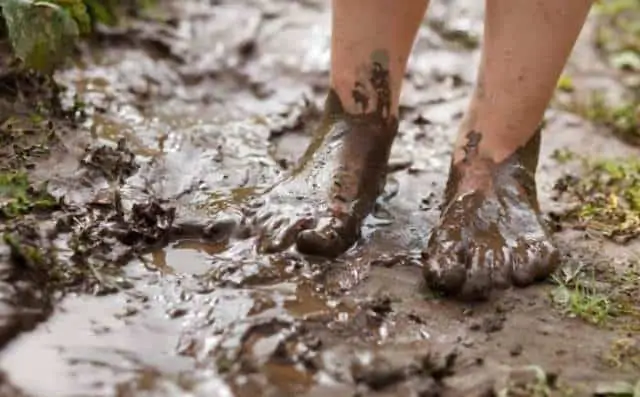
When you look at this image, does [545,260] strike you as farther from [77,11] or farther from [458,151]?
[77,11]

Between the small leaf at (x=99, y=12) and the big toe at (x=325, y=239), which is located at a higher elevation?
the small leaf at (x=99, y=12)

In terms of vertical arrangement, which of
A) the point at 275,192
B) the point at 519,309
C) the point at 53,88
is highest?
the point at 53,88

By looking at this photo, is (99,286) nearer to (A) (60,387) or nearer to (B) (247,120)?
(A) (60,387)

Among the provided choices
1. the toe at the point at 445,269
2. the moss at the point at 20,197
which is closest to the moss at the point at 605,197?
the toe at the point at 445,269

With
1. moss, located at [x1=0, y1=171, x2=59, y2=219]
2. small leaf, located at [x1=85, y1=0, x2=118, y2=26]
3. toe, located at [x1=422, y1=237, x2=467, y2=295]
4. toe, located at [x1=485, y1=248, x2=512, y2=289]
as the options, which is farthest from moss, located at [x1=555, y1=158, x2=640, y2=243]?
small leaf, located at [x1=85, y1=0, x2=118, y2=26]

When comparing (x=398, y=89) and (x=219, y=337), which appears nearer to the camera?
(x=219, y=337)

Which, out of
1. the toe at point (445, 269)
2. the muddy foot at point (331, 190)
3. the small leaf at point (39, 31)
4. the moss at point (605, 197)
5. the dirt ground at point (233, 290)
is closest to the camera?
the dirt ground at point (233, 290)

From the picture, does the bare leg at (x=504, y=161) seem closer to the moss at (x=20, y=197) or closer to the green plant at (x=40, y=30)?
the moss at (x=20, y=197)

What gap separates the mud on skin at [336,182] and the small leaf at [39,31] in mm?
661

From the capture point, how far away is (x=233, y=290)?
1993mm

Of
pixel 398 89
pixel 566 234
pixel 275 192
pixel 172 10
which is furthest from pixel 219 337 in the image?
pixel 172 10

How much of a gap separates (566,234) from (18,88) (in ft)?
4.85

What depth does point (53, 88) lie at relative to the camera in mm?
2646

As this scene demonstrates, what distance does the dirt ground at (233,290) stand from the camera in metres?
1.77
